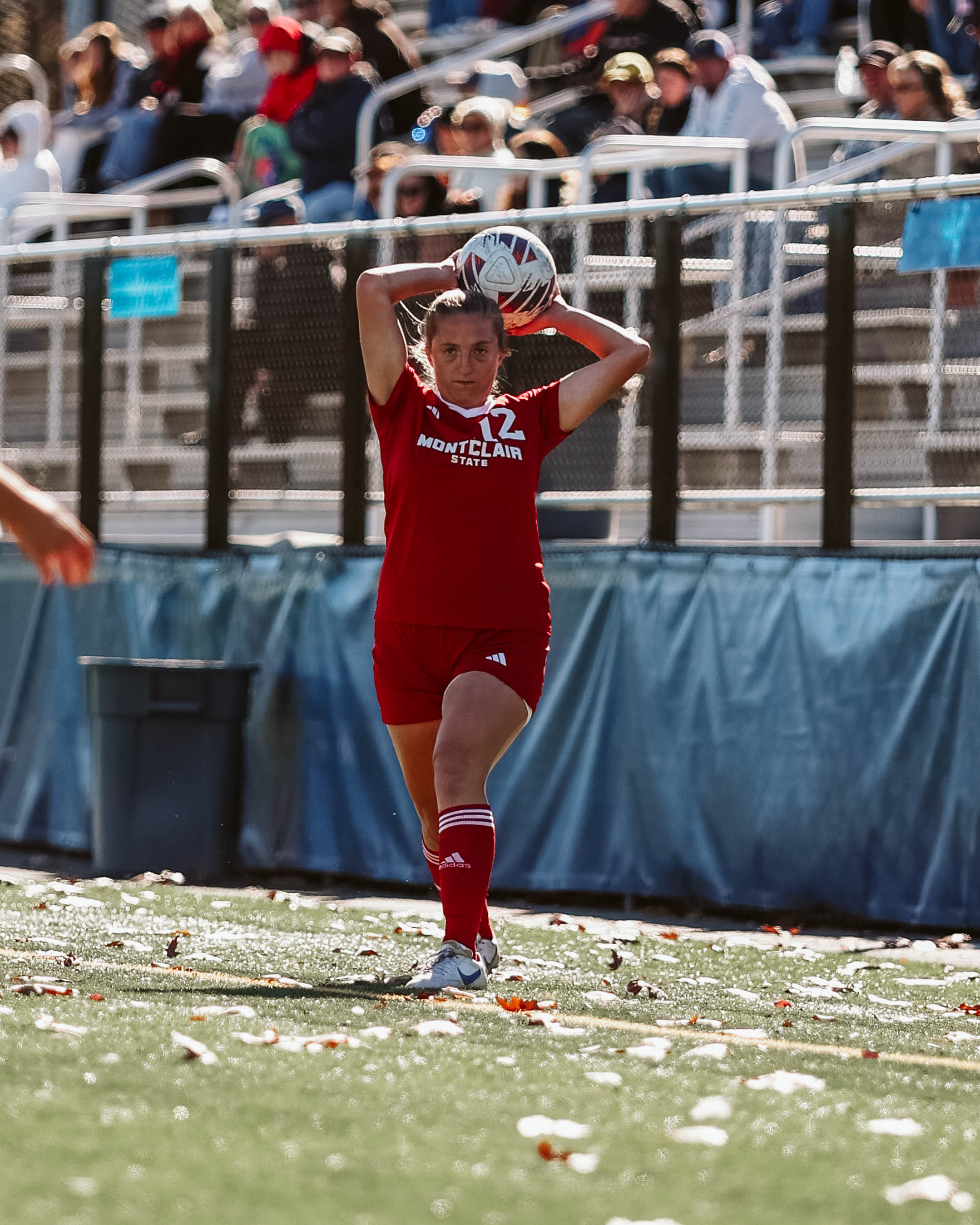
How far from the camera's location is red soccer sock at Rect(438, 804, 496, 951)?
18.9ft

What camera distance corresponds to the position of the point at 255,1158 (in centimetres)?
363

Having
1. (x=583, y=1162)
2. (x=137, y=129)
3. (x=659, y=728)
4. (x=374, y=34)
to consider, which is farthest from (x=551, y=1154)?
(x=137, y=129)

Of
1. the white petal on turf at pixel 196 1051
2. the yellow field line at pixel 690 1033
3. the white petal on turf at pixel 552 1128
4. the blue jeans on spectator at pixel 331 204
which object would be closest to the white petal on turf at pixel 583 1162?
the white petal on turf at pixel 552 1128

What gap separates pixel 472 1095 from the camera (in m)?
4.27

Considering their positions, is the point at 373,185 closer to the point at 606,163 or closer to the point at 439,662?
the point at 606,163

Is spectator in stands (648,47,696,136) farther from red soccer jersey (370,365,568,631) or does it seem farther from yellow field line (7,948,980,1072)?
yellow field line (7,948,980,1072)

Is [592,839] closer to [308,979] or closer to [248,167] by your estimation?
[308,979]

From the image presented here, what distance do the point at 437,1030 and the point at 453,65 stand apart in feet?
32.3

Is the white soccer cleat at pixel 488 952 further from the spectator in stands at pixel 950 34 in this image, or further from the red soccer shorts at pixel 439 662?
the spectator in stands at pixel 950 34

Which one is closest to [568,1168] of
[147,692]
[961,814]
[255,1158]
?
[255,1158]

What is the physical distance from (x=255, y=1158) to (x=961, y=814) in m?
4.93

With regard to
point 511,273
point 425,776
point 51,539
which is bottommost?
point 425,776

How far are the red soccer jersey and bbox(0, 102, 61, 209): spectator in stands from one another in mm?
8931

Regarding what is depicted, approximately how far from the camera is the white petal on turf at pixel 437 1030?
4980 mm
